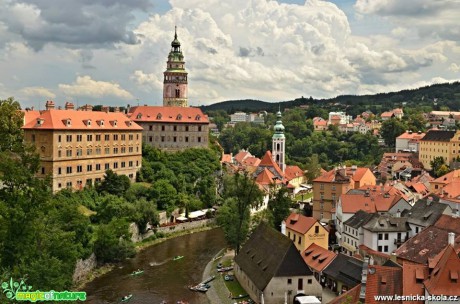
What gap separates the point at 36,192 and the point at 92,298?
444 inches

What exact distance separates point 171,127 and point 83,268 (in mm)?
33865

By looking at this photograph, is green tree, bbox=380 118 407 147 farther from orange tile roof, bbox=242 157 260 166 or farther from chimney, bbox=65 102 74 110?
chimney, bbox=65 102 74 110

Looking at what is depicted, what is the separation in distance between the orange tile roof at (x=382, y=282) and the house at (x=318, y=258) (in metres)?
8.57

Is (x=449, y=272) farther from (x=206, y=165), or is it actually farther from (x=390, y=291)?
(x=206, y=165)

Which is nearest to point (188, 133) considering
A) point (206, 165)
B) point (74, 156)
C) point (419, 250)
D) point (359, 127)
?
point (206, 165)

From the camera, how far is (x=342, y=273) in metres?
34.1

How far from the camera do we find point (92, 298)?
3656 centimetres

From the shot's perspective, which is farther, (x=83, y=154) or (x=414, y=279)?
(x=83, y=154)

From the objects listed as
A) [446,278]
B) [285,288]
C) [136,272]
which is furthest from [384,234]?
[136,272]

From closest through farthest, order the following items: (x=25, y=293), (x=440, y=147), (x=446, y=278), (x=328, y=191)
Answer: (x=25, y=293) → (x=446, y=278) → (x=328, y=191) → (x=440, y=147)

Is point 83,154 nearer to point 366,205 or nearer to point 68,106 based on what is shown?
point 68,106

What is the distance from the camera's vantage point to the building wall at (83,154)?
54094 mm

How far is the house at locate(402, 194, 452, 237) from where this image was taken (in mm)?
42094

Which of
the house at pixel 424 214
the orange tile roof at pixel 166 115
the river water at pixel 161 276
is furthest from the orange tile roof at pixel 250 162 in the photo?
the house at pixel 424 214
